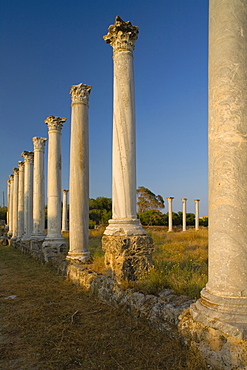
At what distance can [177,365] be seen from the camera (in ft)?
15.7

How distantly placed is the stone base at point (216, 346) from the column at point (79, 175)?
8302 millimetres

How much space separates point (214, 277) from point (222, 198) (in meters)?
1.19

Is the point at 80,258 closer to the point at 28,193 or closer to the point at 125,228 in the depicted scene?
the point at 125,228

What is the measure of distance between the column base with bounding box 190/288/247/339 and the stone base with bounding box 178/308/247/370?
2.7 inches

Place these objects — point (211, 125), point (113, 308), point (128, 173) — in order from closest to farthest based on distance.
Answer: point (211, 125), point (113, 308), point (128, 173)

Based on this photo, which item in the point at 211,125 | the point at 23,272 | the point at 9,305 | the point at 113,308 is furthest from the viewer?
the point at 23,272

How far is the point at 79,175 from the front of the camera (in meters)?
13.1

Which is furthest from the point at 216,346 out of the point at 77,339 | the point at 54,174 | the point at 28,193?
the point at 28,193

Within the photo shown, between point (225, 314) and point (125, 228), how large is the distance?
488 centimetres

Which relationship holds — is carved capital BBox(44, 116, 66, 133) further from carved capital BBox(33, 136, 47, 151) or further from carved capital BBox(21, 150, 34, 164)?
carved capital BBox(21, 150, 34, 164)

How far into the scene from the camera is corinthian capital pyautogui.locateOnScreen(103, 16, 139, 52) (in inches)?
390

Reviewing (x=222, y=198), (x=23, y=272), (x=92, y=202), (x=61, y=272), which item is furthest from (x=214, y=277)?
(x=92, y=202)

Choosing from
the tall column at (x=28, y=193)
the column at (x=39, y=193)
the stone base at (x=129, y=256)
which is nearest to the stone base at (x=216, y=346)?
the stone base at (x=129, y=256)

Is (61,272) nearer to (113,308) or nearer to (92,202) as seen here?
(113,308)
